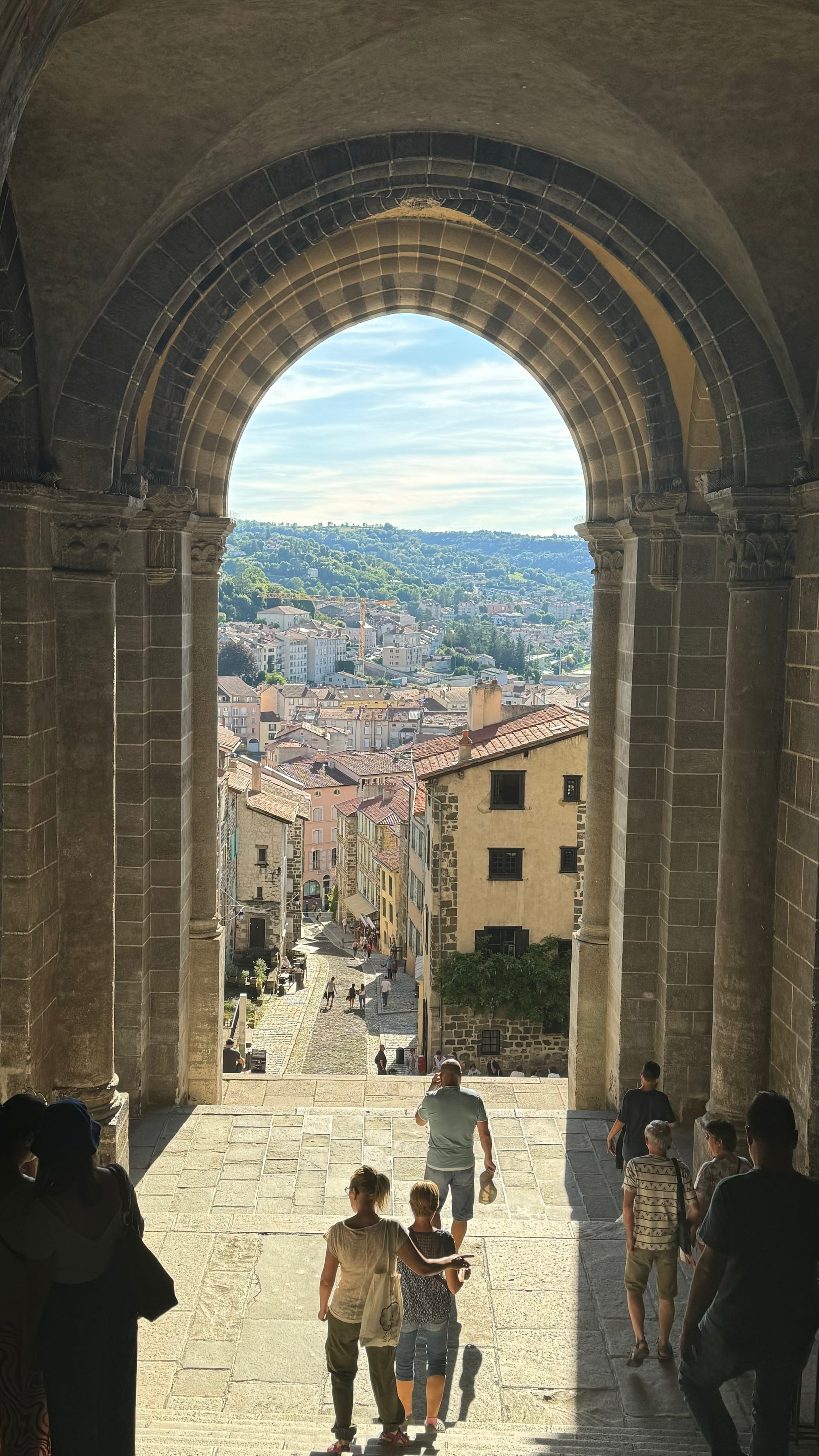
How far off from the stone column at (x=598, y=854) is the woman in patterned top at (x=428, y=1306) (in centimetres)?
616

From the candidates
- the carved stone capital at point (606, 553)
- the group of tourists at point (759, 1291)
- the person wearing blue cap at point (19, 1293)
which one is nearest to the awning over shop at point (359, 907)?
the carved stone capital at point (606, 553)

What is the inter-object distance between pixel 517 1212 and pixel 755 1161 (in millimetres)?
4840

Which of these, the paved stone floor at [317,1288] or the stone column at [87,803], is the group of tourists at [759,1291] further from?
the stone column at [87,803]

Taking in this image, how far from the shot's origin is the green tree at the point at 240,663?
164 meters

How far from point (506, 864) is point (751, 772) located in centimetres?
1742

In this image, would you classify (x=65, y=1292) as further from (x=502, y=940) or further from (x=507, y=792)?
(x=502, y=940)

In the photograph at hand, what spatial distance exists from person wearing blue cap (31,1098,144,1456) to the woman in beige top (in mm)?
1187

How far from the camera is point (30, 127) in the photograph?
23.3 ft

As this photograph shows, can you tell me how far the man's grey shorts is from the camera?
7.70m

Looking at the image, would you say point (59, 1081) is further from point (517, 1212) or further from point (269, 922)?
point (269, 922)

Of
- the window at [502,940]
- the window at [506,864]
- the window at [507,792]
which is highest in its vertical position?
the window at [507,792]

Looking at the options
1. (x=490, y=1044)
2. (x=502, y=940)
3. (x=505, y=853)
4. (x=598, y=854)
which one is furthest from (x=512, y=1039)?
(x=598, y=854)

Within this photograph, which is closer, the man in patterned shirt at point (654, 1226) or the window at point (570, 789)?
the man in patterned shirt at point (654, 1226)

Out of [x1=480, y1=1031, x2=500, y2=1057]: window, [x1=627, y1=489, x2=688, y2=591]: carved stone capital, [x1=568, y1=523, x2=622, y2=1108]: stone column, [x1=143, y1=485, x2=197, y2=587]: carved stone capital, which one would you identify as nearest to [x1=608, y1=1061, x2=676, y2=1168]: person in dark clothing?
[x1=568, y1=523, x2=622, y2=1108]: stone column
